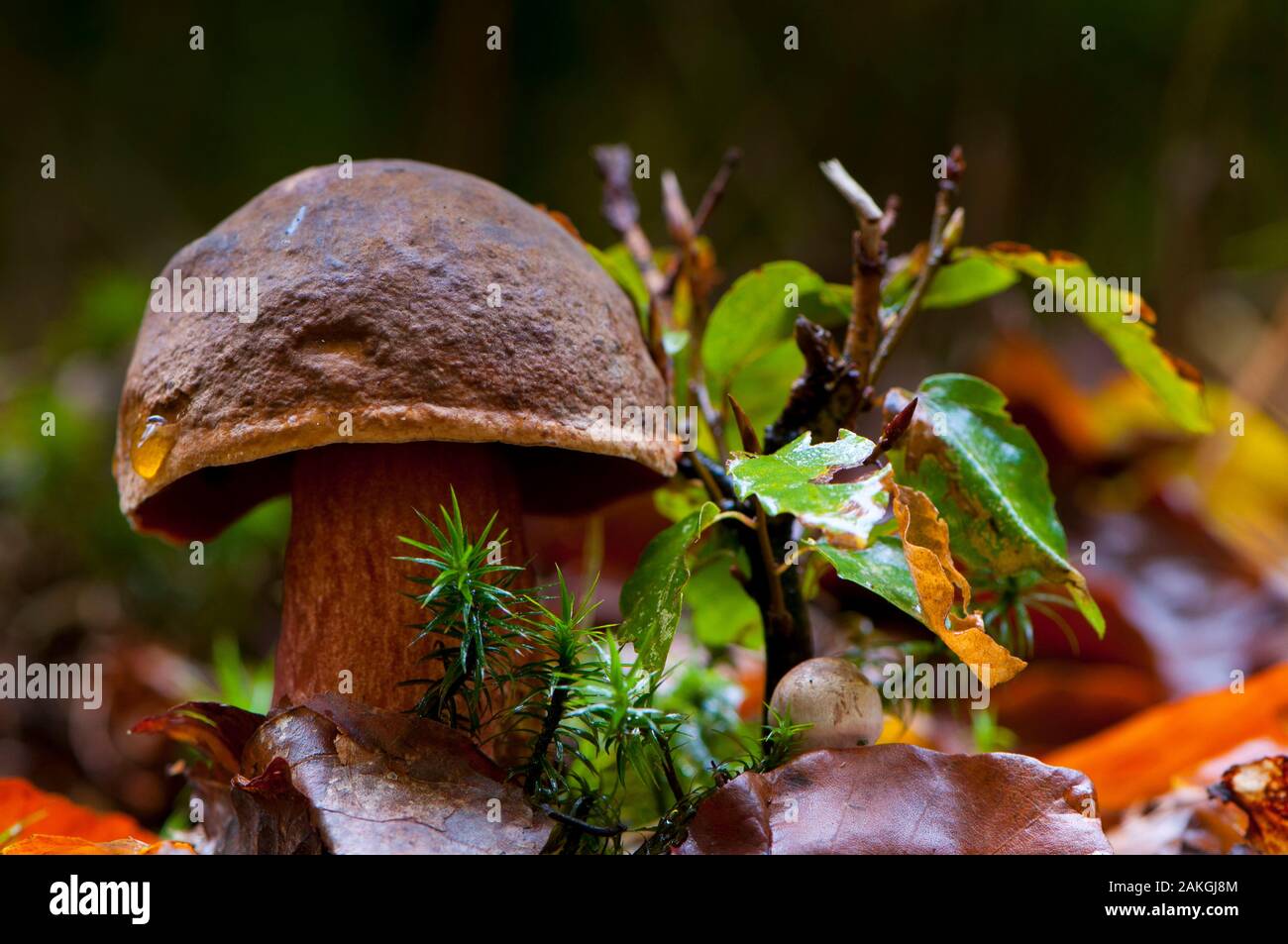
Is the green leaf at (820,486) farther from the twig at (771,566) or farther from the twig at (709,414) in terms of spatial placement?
the twig at (709,414)

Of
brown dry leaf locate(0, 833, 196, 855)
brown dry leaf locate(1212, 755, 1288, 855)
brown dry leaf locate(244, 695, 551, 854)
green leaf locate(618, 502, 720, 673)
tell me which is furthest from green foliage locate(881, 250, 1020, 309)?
brown dry leaf locate(0, 833, 196, 855)

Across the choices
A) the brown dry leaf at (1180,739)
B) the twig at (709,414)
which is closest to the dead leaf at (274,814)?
the twig at (709,414)

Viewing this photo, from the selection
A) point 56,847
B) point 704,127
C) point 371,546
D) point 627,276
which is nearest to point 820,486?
point 371,546

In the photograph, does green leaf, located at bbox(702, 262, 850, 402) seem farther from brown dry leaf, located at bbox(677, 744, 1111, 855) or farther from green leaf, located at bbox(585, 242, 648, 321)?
brown dry leaf, located at bbox(677, 744, 1111, 855)

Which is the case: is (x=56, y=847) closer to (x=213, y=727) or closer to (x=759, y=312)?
(x=213, y=727)

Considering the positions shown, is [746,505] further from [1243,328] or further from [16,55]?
[16,55]

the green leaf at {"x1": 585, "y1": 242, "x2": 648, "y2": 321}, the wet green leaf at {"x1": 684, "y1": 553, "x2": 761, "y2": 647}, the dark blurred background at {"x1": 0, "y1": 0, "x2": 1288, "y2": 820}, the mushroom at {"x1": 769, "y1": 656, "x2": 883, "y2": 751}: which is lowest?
the mushroom at {"x1": 769, "y1": 656, "x2": 883, "y2": 751}
